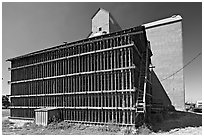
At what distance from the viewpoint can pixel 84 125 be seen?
14969 mm

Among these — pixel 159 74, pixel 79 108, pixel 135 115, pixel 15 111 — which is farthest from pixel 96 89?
pixel 159 74

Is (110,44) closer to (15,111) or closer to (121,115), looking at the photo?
(121,115)

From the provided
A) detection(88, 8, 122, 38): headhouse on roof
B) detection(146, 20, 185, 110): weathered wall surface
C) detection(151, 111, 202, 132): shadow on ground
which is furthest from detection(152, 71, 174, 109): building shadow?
→ detection(88, 8, 122, 38): headhouse on roof

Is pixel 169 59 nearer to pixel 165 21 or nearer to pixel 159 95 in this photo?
pixel 159 95

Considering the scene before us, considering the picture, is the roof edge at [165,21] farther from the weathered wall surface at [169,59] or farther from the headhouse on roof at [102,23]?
the headhouse on roof at [102,23]

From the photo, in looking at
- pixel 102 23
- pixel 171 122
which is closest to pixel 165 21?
pixel 102 23

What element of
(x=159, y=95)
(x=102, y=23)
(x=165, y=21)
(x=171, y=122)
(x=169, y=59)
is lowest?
(x=171, y=122)

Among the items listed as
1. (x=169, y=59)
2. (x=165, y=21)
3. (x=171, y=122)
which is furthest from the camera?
(x=165, y=21)

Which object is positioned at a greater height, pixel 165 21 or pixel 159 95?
pixel 165 21

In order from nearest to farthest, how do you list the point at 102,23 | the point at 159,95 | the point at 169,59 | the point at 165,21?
the point at 102,23
the point at 169,59
the point at 159,95
the point at 165,21

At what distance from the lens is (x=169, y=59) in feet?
88.7

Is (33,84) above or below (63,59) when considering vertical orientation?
below

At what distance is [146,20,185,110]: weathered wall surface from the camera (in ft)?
86.0

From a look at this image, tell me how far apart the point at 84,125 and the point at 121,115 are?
3424 millimetres
